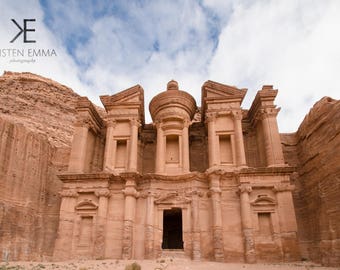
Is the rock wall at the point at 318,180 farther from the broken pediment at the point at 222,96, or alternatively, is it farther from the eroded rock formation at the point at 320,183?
the broken pediment at the point at 222,96

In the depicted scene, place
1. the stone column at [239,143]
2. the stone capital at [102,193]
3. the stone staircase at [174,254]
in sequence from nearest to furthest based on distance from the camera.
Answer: the stone staircase at [174,254], the stone capital at [102,193], the stone column at [239,143]

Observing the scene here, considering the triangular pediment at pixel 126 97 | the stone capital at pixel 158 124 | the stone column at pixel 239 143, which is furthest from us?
the triangular pediment at pixel 126 97

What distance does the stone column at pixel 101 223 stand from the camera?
15273 mm

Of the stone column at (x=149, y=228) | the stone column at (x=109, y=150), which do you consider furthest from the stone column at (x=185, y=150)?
the stone column at (x=109, y=150)

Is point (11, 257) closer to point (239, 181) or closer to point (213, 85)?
point (239, 181)

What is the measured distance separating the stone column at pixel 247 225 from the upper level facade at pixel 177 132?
1.73 m

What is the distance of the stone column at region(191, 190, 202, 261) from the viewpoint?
14.7 metres

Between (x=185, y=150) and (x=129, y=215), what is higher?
(x=185, y=150)

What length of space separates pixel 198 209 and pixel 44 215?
12.1m

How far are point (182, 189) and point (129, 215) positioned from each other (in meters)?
3.51

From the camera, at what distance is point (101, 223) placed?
1598cm

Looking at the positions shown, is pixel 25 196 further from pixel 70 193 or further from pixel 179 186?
pixel 179 186

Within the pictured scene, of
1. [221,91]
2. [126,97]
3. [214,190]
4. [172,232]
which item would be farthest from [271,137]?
[126,97]

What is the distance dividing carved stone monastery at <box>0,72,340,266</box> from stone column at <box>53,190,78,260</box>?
6 cm
